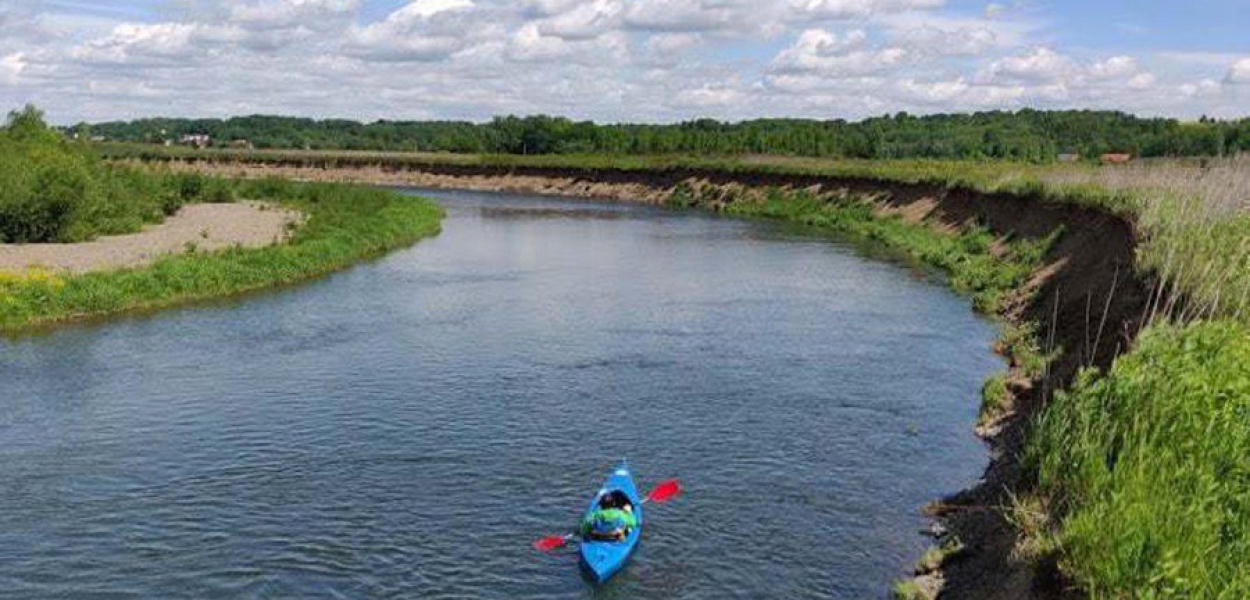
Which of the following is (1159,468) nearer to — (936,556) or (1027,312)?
(936,556)

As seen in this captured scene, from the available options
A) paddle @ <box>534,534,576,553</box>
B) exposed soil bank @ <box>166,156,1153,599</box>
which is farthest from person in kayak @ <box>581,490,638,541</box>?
exposed soil bank @ <box>166,156,1153,599</box>

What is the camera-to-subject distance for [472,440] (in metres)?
24.4

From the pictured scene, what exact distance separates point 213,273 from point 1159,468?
4005cm

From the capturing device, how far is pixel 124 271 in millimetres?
42625

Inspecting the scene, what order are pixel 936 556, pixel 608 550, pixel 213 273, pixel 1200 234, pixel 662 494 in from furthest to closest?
pixel 213 273
pixel 1200 234
pixel 662 494
pixel 608 550
pixel 936 556

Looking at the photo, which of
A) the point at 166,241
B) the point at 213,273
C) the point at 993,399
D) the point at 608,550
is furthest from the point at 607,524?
the point at 166,241

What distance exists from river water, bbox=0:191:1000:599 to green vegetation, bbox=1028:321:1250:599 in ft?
13.2

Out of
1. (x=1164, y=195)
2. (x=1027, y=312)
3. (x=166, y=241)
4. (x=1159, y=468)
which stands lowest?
(x=1027, y=312)

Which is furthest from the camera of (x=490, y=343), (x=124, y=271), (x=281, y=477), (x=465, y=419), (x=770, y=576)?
(x=124, y=271)

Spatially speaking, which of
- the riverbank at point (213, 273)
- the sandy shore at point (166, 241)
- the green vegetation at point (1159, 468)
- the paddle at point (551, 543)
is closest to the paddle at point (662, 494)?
the paddle at point (551, 543)

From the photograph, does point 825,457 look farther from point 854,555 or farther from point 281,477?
point 281,477

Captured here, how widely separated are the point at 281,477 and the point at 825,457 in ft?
38.1

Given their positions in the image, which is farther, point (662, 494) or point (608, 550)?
point (662, 494)

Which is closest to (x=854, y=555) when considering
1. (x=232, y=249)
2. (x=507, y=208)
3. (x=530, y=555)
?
(x=530, y=555)
